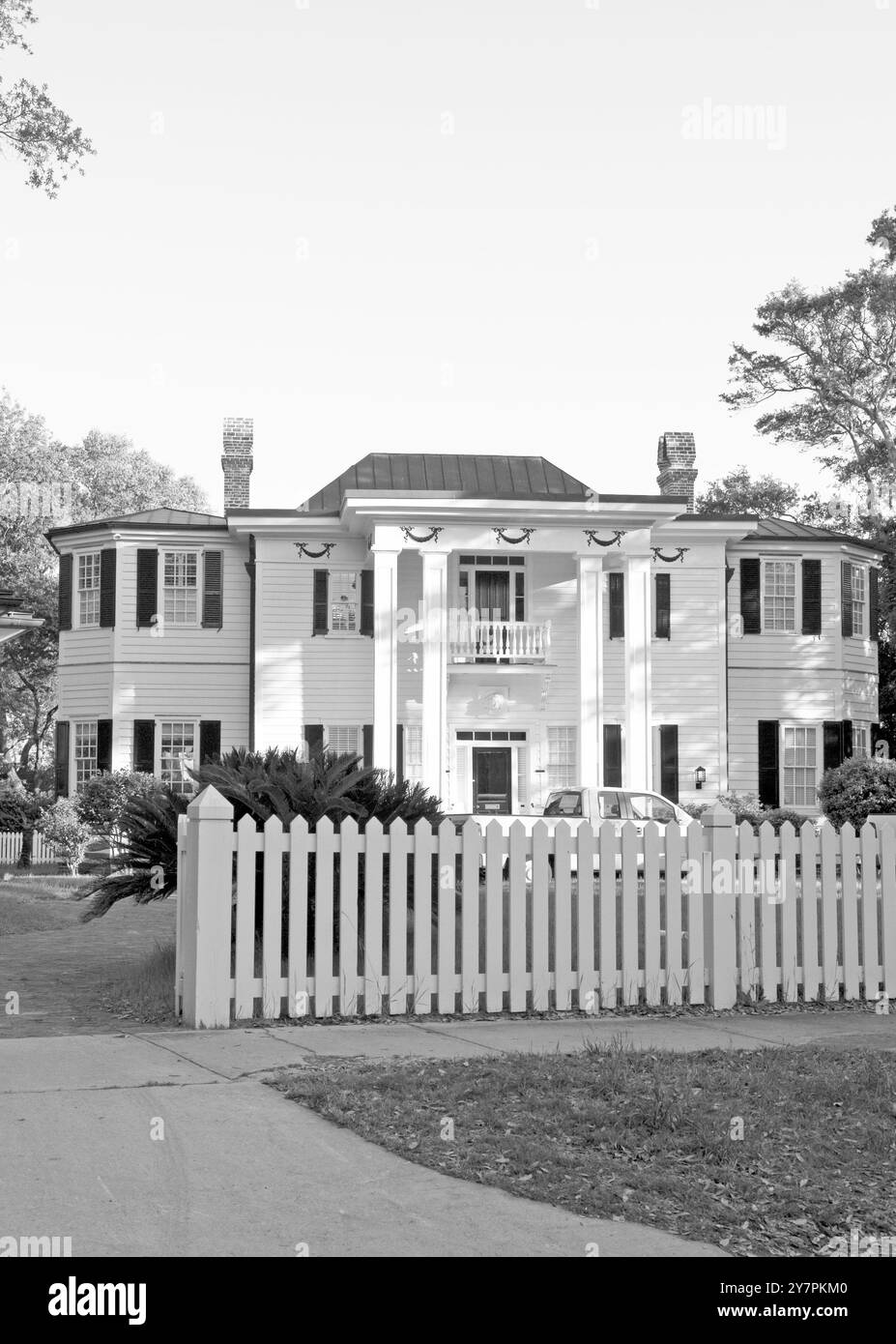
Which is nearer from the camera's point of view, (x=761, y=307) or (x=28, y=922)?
(x=28, y=922)

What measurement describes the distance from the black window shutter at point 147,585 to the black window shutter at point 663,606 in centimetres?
1082

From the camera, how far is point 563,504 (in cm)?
2725

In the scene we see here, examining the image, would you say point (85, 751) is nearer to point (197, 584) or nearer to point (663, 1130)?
point (197, 584)

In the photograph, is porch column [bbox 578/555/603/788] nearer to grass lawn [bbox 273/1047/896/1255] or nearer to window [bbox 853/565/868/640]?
window [bbox 853/565/868/640]

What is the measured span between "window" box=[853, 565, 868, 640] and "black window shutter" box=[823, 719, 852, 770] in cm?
227

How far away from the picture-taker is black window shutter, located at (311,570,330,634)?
29.3 m

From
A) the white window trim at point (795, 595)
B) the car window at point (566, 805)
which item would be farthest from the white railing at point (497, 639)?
the car window at point (566, 805)

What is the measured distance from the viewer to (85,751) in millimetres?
30234

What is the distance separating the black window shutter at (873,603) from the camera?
1236 inches

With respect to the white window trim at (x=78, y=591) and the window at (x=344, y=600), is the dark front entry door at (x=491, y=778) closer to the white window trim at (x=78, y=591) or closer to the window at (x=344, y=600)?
the window at (x=344, y=600)

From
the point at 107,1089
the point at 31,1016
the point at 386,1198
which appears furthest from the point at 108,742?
the point at 386,1198

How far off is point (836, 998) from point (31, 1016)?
17.2 ft

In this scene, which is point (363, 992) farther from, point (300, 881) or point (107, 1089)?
point (107, 1089)

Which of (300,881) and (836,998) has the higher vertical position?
(300,881)
